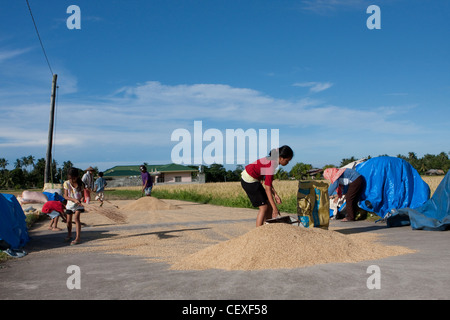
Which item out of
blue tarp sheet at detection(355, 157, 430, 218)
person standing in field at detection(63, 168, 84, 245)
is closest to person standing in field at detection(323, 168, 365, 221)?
blue tarp sheet at detection(355, 157, 430, 218)

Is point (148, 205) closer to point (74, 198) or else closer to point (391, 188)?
point (74, 198)

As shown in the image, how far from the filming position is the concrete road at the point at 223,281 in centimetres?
432

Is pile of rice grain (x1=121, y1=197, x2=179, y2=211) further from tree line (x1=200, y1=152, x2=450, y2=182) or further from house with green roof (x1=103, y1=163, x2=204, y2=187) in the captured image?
house with green roof (x1=103, y1=163, x2=204, y2=187)

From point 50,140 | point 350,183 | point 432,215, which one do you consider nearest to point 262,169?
point 432,215

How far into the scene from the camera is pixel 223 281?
495 centimetres

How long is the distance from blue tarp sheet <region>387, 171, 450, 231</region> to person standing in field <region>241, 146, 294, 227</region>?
435 cm

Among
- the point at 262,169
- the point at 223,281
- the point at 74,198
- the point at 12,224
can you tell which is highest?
the point at 262,169

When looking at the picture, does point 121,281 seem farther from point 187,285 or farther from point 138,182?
point 138,182

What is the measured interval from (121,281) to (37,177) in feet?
294

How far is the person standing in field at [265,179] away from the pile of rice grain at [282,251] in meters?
0.83

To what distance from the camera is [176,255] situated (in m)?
7.02

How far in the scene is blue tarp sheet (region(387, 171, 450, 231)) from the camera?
9.61 m

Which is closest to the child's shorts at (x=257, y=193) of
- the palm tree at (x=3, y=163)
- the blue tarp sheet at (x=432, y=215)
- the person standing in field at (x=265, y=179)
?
the person standing in field at (x=265, y=179)

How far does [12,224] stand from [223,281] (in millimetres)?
5153
